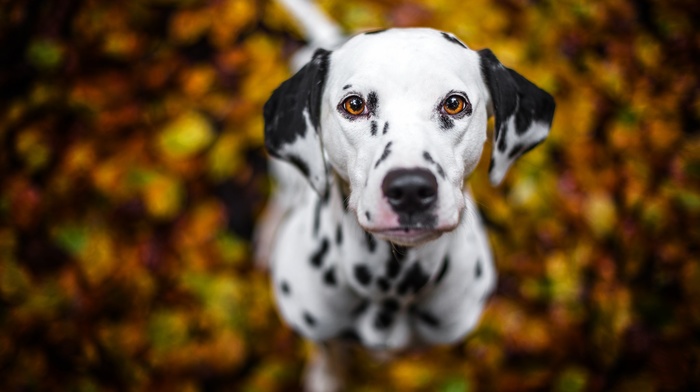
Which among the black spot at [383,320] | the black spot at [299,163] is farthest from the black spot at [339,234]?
the black spot at [383,320]

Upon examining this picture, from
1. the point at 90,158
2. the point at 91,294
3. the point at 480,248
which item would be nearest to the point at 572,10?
the point at 480,248

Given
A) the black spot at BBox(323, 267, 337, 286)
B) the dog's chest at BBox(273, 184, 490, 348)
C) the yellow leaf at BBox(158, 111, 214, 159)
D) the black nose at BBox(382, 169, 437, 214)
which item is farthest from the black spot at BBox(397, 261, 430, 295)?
the yellow leaf at BBox(158, 111, 214, 159)

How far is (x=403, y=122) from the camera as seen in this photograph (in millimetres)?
1439

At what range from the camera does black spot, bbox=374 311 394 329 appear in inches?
78.5

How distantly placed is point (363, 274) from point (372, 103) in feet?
2.16

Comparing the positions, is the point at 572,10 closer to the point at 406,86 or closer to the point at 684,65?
the point at 684,65

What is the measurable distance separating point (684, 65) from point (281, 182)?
260 cm

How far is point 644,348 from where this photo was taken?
9.09 ft

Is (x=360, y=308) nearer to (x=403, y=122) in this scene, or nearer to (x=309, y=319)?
(x=309, y=319)

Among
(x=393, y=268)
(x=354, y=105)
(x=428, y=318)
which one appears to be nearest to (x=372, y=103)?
(x=354, y=105)

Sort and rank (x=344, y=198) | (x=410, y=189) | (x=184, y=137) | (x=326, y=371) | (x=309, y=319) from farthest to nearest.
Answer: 1. (x=184, y=137)
2. (x=326, y=371)
3. (x=309, y=319)
4. (x=344, y=198)
5. (x=410, y=189)

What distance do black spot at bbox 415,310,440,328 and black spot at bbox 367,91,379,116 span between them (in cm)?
90

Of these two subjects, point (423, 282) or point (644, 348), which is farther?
point (644, 348)

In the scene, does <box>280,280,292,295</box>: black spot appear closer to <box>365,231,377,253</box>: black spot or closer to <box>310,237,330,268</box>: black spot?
<box>310,237,330,268</box>: black spot
